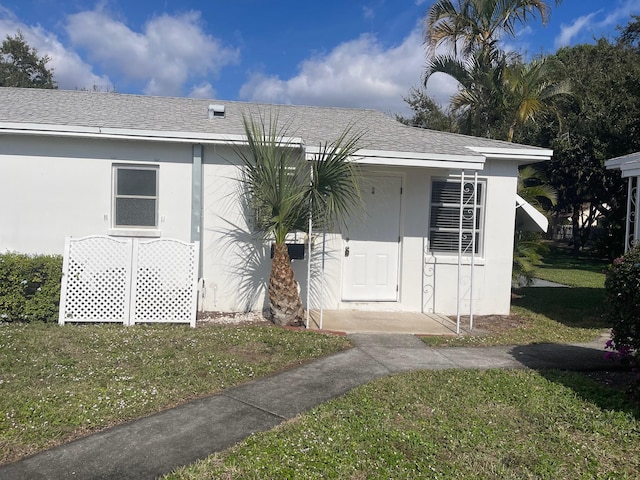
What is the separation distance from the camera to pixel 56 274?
731 cm

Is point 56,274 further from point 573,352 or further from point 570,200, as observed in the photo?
point 570,200

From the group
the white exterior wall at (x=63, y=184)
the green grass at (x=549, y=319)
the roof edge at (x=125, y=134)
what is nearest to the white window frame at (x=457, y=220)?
the green grass at (x=549, y=319)

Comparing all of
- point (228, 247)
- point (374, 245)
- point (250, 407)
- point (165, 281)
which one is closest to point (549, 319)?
point (374, 245)

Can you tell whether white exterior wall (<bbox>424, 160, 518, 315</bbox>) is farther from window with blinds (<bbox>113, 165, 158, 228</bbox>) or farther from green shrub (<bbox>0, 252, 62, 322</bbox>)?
green shrub (<bbox>0, 252, 62, 322</bbox>)

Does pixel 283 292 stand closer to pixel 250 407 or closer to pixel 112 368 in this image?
pixel 112 368

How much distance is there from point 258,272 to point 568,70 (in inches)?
737

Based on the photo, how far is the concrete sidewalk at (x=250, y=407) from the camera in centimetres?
353

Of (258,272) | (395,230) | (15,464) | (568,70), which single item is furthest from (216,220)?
(568,70)

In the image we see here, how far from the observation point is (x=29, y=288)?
732 cm

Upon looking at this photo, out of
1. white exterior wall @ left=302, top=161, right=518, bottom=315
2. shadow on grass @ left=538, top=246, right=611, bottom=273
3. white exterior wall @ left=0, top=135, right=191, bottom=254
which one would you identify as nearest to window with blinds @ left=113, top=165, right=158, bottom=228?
white exterior wall @ left=0, top=135, right=191, bottom=254

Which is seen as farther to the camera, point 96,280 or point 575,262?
point 575,262

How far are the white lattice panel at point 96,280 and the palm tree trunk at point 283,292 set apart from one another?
2.18 m

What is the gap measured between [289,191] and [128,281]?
2.77 meters

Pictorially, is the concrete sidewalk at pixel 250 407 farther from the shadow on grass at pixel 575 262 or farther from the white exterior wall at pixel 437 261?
the shadow on grass at pixel 575 262
